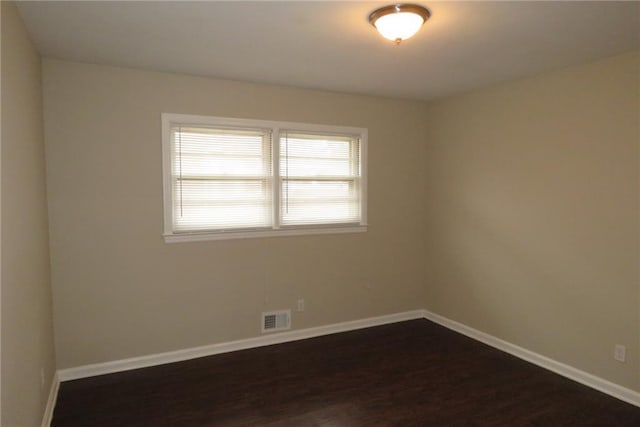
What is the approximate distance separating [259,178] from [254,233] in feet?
1.71

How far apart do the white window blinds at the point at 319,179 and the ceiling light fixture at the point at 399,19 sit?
1.84m

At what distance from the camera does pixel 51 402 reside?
9.26 ft

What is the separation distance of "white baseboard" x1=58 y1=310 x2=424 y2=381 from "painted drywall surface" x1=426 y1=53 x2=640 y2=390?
30.8 inches

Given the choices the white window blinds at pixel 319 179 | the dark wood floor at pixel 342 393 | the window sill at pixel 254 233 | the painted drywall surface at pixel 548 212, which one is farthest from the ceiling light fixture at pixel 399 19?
the dark wood floor at pixel 342 393

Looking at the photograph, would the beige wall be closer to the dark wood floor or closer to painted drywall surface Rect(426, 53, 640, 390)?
painted drywall surface Rect(426, 53, 640, 390)

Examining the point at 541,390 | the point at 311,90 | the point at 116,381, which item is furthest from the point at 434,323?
the point at 116,381

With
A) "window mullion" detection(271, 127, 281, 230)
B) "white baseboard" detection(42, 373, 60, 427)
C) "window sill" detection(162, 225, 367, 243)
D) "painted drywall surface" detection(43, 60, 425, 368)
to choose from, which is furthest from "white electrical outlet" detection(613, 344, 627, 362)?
"white baseboard" detection(42, 373, 60, 427)

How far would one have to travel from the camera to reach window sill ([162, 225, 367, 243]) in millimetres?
3596

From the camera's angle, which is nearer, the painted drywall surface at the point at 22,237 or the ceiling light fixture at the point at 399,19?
the painted drywall surface at the point at 22,237

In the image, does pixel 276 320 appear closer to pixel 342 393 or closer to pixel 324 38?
pixel 342 393

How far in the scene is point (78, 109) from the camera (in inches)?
126

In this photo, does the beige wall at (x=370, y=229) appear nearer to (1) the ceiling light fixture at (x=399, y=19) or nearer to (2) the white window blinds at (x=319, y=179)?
(2) the white window blinds at (x=319, y=179)

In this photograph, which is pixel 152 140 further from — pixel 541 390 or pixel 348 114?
pixel 541 390

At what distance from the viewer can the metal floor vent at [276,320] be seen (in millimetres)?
3996
